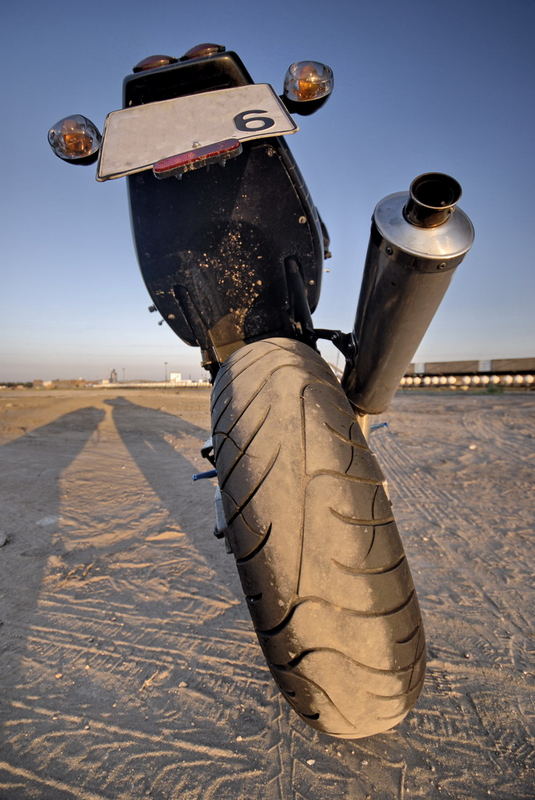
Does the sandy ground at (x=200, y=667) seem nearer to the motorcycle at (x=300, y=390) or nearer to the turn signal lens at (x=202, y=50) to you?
the motorcycle at (x=300, y=390)

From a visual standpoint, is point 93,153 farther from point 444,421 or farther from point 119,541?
point 444,421

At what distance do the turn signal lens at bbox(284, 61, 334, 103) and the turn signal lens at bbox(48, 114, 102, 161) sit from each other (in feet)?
2.69

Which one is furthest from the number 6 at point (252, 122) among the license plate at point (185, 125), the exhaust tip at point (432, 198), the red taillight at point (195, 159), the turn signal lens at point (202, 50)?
the exhaust tip at point (432, 198)

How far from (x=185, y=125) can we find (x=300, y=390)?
1.04 metres

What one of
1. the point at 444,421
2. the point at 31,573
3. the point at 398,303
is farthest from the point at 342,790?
the point at 444,421

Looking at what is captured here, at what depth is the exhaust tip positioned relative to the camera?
3.04 ft

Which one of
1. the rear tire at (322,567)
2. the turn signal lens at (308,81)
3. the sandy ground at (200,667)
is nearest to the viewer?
the rear tire at (322,567)

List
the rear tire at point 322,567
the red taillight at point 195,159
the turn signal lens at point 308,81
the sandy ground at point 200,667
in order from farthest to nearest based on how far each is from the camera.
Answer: the turn signal lens at point 308,81, the red taillight at point 195,159, the sandy ground at point 200,667, the rear tire at point 322,567

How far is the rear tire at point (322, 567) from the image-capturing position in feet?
2.88

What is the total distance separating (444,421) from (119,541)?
25.0 ft

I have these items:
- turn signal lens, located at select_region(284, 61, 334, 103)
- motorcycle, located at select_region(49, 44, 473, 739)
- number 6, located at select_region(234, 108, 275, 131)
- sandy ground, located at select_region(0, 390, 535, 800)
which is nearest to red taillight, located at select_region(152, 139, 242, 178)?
motorcycle, located at select_region(49, 44, 473, 739)

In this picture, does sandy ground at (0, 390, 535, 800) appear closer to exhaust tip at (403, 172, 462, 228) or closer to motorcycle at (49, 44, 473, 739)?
motorcycle at (49, 44, 473, 739)

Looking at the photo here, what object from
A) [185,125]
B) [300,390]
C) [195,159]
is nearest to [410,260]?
[300,390]

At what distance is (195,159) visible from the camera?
119 centimetres
